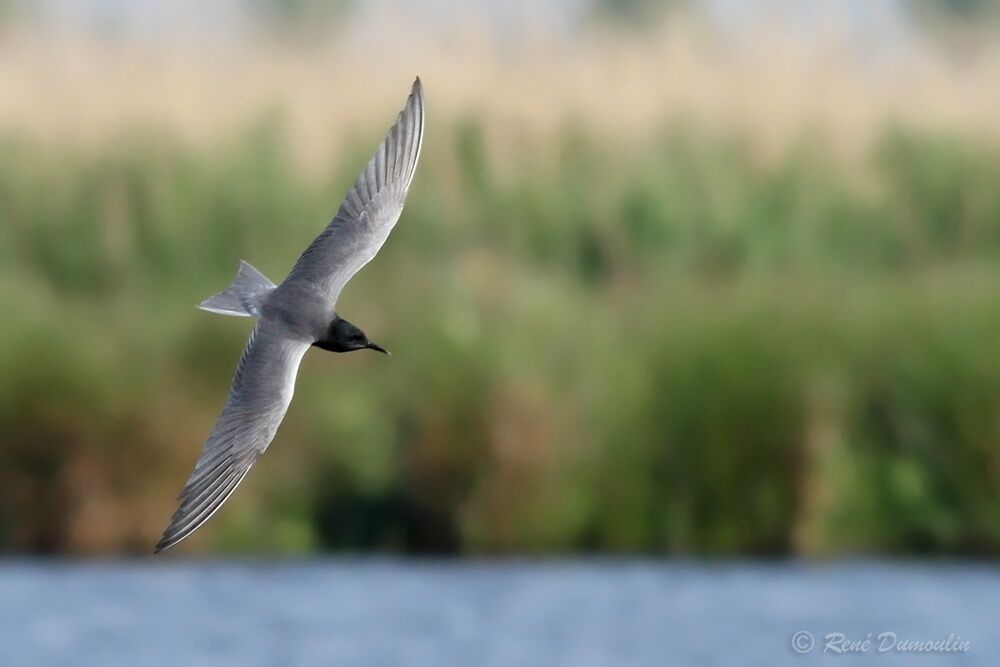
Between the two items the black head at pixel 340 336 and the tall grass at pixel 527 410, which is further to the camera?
the tall grass at pixel 527 410

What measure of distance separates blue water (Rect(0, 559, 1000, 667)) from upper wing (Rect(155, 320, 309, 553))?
11.8 ft

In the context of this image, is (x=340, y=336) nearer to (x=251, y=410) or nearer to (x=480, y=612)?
(x=251, y=410)

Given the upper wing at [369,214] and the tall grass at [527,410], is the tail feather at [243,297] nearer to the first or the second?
the upper wing at [369,214]

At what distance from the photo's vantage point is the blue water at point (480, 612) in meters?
10.1

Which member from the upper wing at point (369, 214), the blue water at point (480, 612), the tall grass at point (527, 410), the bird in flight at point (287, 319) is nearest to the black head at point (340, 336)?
the bird in flight at point (287, 319)

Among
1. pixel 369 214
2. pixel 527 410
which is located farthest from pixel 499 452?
pixel 369 214

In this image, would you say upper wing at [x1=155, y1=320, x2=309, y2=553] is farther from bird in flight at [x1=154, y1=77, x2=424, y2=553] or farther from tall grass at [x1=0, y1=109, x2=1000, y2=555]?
tall grass at [x1=0, y1=109, x2=1000, y2=555]

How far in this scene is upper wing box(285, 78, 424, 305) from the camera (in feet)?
22.7

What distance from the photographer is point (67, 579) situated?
424 inches

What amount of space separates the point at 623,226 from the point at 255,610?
3055 mm

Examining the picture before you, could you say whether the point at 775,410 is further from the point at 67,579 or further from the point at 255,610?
the point at 67,579

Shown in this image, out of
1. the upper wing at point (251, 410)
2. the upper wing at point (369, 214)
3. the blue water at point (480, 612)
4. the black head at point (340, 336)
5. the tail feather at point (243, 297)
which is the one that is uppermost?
the upper wing at point (369, 214)

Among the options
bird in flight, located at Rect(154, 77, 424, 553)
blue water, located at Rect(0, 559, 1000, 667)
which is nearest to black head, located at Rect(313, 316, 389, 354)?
bird in flight, located at Rect(154, 77, 424, 553)

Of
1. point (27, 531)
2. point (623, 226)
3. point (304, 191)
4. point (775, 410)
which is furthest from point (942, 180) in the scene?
point (27, 531)
